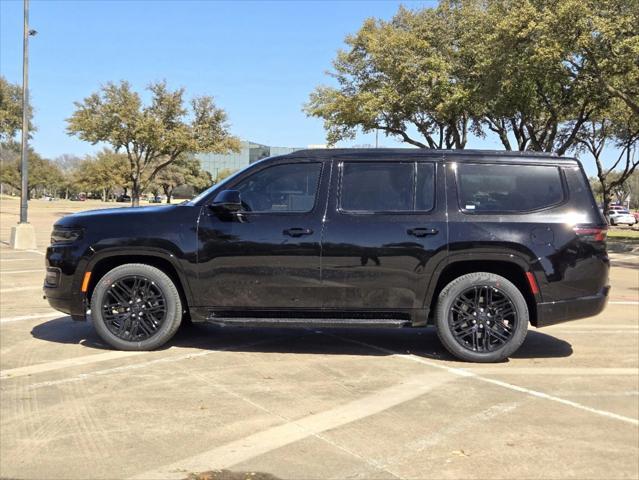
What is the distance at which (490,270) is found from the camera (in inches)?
222

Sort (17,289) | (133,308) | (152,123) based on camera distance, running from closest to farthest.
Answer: (133,308) → (17,289) → (152,123)

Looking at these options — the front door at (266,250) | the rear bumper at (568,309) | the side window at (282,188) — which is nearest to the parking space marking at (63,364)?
the front door at (266,250)

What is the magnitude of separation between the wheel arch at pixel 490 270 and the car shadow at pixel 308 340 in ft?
2.19

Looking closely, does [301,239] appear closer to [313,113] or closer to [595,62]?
[595,62]

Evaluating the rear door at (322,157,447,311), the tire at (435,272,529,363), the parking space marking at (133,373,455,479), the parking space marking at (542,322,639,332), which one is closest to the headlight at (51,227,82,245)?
the rear door at (322,157,447,311)

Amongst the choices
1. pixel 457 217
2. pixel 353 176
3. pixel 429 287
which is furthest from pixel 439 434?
pixel 353 176

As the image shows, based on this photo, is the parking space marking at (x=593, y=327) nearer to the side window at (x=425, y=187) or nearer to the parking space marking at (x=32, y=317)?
the side window at (x=425, y=187)

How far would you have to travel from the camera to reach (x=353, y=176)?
221 inches

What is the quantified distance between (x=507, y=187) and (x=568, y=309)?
4.17 feet

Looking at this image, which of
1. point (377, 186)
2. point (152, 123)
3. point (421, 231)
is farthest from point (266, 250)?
point (152, 123)

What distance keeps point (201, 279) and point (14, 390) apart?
1789 millimetres

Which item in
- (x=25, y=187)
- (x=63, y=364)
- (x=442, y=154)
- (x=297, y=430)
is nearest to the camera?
(x=297, y=430)

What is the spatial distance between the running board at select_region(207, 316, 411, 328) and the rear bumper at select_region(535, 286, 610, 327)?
125 cm

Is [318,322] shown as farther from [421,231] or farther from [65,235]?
[65,235]
